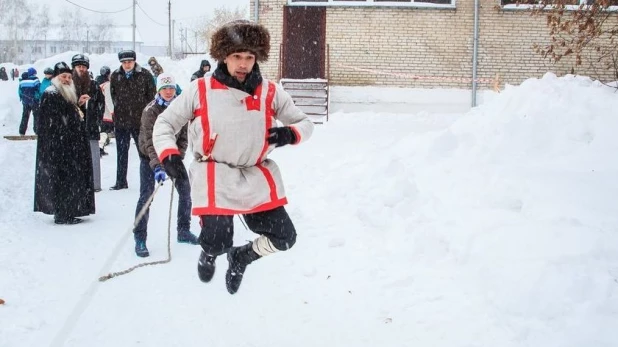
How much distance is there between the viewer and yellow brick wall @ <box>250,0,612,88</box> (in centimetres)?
1609

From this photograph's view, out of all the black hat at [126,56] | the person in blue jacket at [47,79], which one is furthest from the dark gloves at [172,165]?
the person in blue jacket at [47,79]

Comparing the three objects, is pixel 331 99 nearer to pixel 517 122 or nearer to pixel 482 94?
pixel 482 94

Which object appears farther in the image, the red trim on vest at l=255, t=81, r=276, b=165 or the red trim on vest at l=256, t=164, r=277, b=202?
the red trim on vest at l=256, t=164, r=277, b=202

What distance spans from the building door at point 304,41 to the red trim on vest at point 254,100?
12.7 metres

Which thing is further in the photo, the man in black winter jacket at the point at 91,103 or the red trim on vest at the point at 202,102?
the man in black winter jacket at the point at 91,103

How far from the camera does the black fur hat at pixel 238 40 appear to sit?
391 cm

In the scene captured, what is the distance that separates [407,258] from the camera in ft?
17.6

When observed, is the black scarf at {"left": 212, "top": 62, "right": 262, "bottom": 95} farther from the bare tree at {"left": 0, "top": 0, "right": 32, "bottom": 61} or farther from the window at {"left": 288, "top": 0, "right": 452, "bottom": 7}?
the bare tree at {"left": 0, "top": 0, "right": 32, "bottom": 61}

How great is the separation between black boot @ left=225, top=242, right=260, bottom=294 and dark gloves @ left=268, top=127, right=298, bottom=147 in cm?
87

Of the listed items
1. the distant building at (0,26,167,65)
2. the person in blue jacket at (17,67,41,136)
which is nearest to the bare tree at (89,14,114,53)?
the distant building at (0,26,167,65)

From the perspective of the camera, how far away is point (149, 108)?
6.11 m

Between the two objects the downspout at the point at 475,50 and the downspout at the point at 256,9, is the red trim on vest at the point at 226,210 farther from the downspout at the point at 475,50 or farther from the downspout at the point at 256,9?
the downspout at the point at 475,50

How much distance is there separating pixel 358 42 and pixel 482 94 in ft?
11.6

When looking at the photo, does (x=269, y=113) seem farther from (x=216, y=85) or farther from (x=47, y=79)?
(x=47, y=79)
